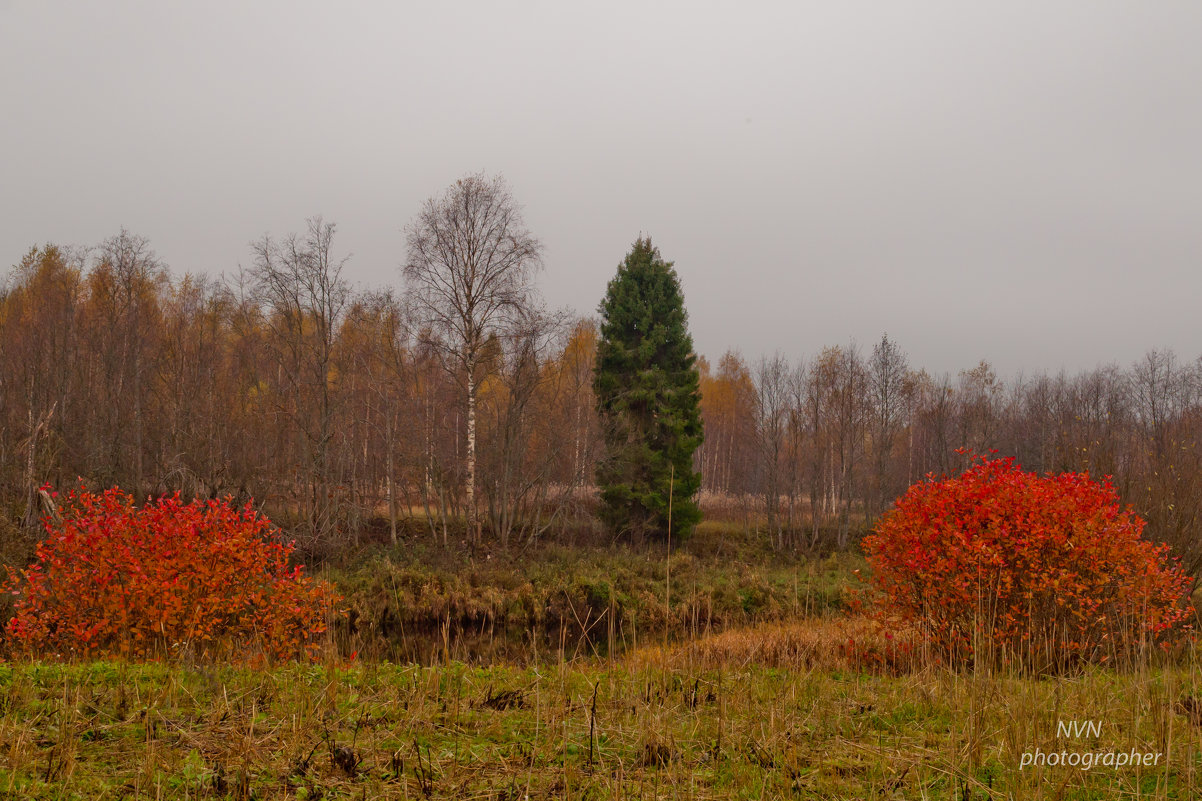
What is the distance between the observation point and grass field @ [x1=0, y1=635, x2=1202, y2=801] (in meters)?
2.89

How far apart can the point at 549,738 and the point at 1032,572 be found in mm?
5903

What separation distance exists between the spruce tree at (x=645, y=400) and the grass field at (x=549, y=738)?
A: 18.1 metres

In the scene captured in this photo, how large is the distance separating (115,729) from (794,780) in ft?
11.0

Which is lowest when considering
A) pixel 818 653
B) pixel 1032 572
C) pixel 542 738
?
pixel 818 653

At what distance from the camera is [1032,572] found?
277 inches

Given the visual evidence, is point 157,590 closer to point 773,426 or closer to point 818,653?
point 818,653

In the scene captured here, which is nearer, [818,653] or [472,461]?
[818,653]

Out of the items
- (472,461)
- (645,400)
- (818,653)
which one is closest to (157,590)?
(818,653)

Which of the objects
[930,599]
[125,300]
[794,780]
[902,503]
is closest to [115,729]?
[794,780]

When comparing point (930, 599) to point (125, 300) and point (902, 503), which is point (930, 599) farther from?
point (125, 300)

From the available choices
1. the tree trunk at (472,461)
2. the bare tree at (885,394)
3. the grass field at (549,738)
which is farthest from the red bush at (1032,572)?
the bare tree at (885,394)

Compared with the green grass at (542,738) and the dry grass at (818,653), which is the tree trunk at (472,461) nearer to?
the dry grass at (818,653)

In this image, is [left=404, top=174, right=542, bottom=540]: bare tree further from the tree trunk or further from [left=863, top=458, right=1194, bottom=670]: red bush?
[left=863, top=458, right=1194, bottom=670]: red bush

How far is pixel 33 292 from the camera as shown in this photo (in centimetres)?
3194
